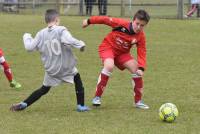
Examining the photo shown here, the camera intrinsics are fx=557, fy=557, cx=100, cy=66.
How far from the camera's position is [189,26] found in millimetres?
20281

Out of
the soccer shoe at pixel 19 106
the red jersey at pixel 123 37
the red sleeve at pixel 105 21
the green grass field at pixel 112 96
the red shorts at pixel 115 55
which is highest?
the red sleeve at pixel 105 21

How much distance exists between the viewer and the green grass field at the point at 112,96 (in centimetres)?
681

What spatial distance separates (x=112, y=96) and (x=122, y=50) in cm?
103

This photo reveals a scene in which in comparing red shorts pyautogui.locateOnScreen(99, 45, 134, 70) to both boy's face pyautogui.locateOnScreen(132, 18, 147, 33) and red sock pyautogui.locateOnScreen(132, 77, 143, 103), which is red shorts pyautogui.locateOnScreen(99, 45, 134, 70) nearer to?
red sock pyautogui.locateOnScreen(132, 77, 143, 103)

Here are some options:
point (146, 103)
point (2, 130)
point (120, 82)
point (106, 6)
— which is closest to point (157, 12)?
point (106, 6)

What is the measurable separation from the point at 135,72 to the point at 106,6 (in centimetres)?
1842

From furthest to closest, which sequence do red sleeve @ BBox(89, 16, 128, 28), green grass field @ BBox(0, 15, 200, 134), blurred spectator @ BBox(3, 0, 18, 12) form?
blurred spectator @ BBox(3, 0, 18, 12) → red sleeve @ BBox(89, 16, 128, 28) → green grass field @ BBox(0, 15, 200, 134)

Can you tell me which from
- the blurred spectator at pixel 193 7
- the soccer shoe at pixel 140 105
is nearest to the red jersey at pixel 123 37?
the soccer shoe at pixel 140 105

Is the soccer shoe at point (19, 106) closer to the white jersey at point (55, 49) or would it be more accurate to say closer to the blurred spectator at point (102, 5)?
the white jersey at point (55, 49)

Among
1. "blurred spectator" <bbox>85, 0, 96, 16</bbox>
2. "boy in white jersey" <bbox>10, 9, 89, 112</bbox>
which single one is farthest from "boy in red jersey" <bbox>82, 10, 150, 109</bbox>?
"blurred spectator" <bbox>85, 0, 96, 16</bbox>

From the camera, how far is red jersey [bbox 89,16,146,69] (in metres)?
8.05

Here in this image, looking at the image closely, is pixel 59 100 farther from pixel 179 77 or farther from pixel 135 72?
pixel 179 77

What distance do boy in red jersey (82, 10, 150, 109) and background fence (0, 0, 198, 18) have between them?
16.0 meters

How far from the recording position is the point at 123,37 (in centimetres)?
813
